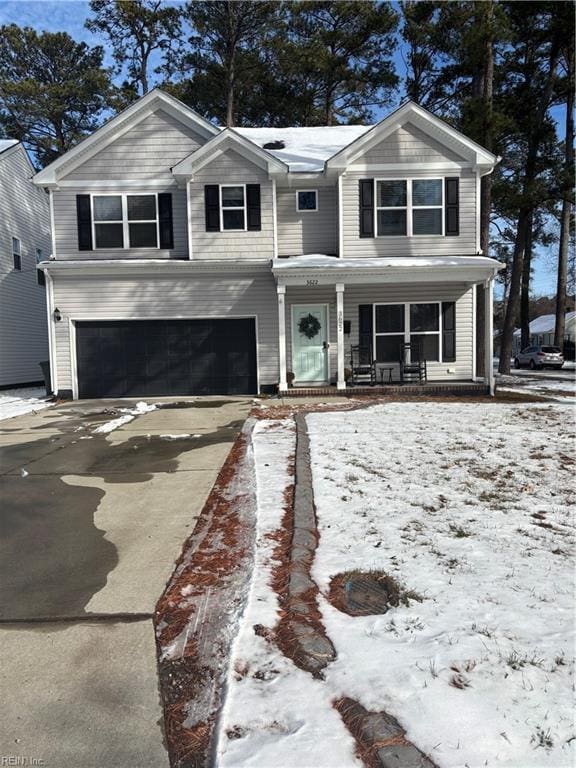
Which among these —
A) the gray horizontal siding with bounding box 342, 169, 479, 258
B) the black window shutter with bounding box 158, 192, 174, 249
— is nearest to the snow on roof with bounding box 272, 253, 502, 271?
the gray horizontal siding with bounding box 342, 169, 479, 258

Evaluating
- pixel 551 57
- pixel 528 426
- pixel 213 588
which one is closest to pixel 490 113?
pixel 551 57

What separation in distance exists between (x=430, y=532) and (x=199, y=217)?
1160cm

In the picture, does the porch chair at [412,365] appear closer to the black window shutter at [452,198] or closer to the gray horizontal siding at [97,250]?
the black window shutter at [452,198]

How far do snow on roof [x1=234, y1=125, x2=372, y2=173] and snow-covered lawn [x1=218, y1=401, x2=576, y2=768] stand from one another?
10.8 meters

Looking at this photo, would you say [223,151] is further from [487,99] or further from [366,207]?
[487,99]

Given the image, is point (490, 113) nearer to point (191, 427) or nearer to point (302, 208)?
point (302, 208)

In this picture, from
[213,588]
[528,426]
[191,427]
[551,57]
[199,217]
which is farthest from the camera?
[551,57]

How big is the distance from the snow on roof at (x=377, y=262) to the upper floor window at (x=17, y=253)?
10.6m

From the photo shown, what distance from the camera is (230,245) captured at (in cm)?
1351

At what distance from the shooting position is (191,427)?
8.97 metres

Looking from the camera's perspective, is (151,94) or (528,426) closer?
(528,426)

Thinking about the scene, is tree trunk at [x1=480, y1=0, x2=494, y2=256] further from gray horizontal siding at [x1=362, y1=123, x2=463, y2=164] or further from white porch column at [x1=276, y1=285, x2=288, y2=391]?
white porch column at [x1=276, y1=285, x2=288, y2=391]

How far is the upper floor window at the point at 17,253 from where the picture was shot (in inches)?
708

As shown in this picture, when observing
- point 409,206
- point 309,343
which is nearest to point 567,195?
point 409,206
